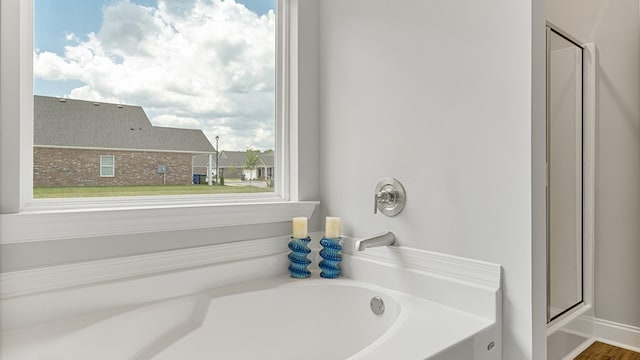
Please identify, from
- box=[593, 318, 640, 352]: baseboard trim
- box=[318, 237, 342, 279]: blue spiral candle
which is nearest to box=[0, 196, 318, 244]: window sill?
box=[318, 237, 342, 279]: blue spiral candle

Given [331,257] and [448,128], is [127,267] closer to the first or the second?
[331,257]

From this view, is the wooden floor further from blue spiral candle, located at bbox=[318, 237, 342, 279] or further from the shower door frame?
blue spiral candle, located at bbox=[318, 237, 342, 279]

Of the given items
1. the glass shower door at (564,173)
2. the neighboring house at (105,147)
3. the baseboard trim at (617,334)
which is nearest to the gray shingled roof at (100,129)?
the neighboring house at (105,147)

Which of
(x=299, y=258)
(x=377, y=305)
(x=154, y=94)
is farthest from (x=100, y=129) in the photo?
(x=377, y=305)

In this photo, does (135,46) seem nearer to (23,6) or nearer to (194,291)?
(23,6)

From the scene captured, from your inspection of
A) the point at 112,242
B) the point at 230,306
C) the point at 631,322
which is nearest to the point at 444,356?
the point at 230,306

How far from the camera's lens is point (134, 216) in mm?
1493

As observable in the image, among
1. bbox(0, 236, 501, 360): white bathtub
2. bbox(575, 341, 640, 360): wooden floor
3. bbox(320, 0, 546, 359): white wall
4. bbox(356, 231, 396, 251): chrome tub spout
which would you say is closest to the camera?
bbox(0, 236, 501, 360): white bathtub

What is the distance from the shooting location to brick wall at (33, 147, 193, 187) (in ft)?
4.76

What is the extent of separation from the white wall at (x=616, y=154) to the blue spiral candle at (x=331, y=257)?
1.91 metres

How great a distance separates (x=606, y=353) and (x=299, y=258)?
6.67ft

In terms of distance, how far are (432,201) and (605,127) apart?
182 cm

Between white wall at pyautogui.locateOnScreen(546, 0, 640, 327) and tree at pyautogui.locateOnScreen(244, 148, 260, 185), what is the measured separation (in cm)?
223

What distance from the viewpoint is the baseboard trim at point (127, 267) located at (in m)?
1.28
